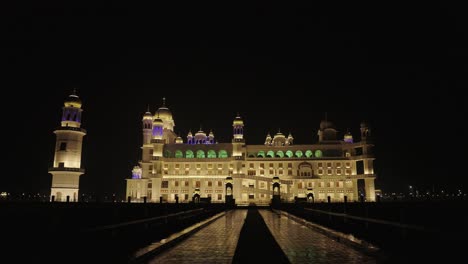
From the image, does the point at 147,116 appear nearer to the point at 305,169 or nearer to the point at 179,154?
the point at 179,154

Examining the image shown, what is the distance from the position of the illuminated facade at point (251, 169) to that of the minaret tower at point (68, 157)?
22.2 metres

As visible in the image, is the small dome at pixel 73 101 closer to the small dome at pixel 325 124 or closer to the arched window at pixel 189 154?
the arched window at pixel 189 154

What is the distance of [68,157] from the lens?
66500mm

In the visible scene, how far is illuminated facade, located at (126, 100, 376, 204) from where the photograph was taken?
84625 millimetres

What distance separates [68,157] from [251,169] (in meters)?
43.2

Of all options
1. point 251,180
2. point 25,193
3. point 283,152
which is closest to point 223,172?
point 251,180

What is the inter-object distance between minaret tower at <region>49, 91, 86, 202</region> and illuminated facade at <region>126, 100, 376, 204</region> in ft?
72.8

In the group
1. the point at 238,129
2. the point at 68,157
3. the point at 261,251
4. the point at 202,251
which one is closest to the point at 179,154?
the point at 238,129

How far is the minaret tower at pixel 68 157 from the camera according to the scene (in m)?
65.2

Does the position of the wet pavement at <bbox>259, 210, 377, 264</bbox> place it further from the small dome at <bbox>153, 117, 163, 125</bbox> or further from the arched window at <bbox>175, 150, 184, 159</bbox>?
the small dome at <bbox>153, 117, 163, 125</bbox>

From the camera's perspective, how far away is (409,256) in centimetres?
988

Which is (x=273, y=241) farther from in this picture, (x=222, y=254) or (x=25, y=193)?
(x=25, y=193)

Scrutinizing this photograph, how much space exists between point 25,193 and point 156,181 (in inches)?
1537

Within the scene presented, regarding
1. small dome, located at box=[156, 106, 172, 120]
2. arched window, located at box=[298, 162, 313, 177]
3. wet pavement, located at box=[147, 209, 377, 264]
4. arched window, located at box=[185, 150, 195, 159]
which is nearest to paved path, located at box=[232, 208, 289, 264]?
wet pavement, located at box=[147, 209, 377, 264]
